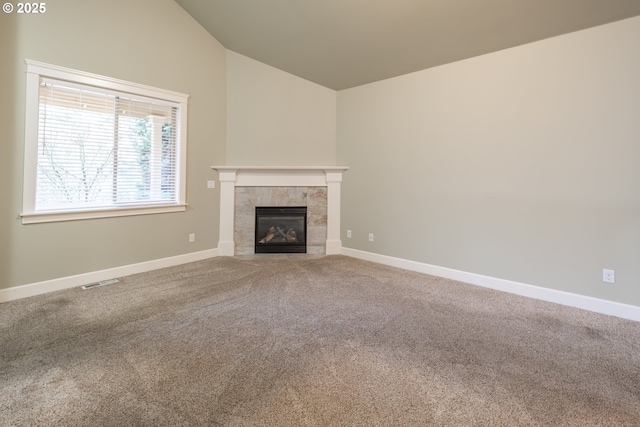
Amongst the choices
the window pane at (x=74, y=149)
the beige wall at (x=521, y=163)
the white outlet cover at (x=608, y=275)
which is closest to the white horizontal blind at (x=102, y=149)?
the window pane at (x=74, y=149)

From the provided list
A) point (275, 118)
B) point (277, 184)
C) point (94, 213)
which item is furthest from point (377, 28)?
point (94, 213)

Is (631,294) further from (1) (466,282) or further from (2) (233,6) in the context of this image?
(2) (233,6)

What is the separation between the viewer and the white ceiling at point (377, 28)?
2.66 metres

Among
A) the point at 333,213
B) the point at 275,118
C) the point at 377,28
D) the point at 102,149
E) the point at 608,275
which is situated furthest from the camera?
the point at 333,213

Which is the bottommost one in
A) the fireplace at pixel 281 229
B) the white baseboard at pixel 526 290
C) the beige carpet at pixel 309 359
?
the beige carpet at pixel 309 359

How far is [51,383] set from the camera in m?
1.67

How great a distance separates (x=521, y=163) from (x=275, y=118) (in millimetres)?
3478

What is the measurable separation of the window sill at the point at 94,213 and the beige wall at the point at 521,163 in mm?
2981

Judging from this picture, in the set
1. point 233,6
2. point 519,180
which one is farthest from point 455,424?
point 233,6

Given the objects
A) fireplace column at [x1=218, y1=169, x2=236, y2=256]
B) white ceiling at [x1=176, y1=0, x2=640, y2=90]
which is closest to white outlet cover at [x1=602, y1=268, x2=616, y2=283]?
white ceiling at [x1=176, y1=0, x2=640, y2=90]

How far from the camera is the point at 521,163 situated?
318 cm

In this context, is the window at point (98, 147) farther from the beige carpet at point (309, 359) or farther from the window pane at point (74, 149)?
the beige carpet at point (309, 359)

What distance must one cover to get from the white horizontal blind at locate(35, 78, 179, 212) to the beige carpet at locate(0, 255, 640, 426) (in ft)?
3.59

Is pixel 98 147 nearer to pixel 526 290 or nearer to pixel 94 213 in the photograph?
pixel 94 213
